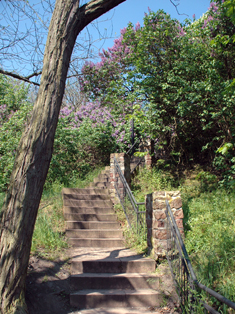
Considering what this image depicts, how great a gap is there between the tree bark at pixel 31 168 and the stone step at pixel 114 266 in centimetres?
149

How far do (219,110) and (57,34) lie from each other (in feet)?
19.3

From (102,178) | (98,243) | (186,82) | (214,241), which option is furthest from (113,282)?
(186,82)

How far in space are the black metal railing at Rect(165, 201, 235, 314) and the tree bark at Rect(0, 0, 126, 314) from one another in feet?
6.60

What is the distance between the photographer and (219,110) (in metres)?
8.06

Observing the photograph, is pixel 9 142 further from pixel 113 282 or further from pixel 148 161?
pixel 113 282

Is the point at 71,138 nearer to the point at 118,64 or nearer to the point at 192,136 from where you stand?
the point at 192,136

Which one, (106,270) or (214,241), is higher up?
(214,241)

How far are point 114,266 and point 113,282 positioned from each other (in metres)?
Answer: 0.39

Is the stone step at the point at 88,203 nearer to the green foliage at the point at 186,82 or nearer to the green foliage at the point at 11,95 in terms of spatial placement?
the green foliage at the point at 186,82

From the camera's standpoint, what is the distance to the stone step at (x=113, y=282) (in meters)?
4.40

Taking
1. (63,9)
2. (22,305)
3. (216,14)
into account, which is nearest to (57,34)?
(63,9)

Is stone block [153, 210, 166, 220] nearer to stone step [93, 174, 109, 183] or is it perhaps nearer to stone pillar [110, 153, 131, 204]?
stone pillar [110, 153, 131, 204]

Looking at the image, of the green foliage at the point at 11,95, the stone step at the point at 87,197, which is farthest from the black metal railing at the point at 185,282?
the green foliage at the point at 11,95

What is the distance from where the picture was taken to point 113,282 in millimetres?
4461
